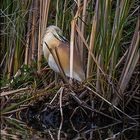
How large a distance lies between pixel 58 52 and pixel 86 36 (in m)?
0.30

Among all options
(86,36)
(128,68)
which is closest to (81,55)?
(86,36)

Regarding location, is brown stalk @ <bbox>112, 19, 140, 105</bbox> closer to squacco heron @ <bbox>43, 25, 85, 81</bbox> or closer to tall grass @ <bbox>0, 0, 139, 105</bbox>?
tall grass @ <bbox>0, 0, 139, 105</bbox>

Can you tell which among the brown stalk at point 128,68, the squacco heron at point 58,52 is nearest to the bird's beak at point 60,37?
the squacco heron at point 58,52

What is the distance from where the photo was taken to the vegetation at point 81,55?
4273 mm

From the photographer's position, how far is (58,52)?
4.30 m

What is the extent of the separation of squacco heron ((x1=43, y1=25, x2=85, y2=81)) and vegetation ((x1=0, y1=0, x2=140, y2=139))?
61mm

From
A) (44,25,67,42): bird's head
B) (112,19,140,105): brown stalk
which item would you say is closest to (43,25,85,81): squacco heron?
(44,25,67,42): bird's head

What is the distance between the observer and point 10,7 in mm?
4844

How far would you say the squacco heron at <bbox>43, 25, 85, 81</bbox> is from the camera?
4273 mm

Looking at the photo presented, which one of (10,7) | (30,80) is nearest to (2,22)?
(10,7)

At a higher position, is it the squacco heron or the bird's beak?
the bird's beak

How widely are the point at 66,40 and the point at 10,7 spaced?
65cm

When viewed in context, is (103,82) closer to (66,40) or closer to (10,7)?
(66,40)

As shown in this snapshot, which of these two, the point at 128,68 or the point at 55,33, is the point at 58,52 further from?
the point at 128,68
